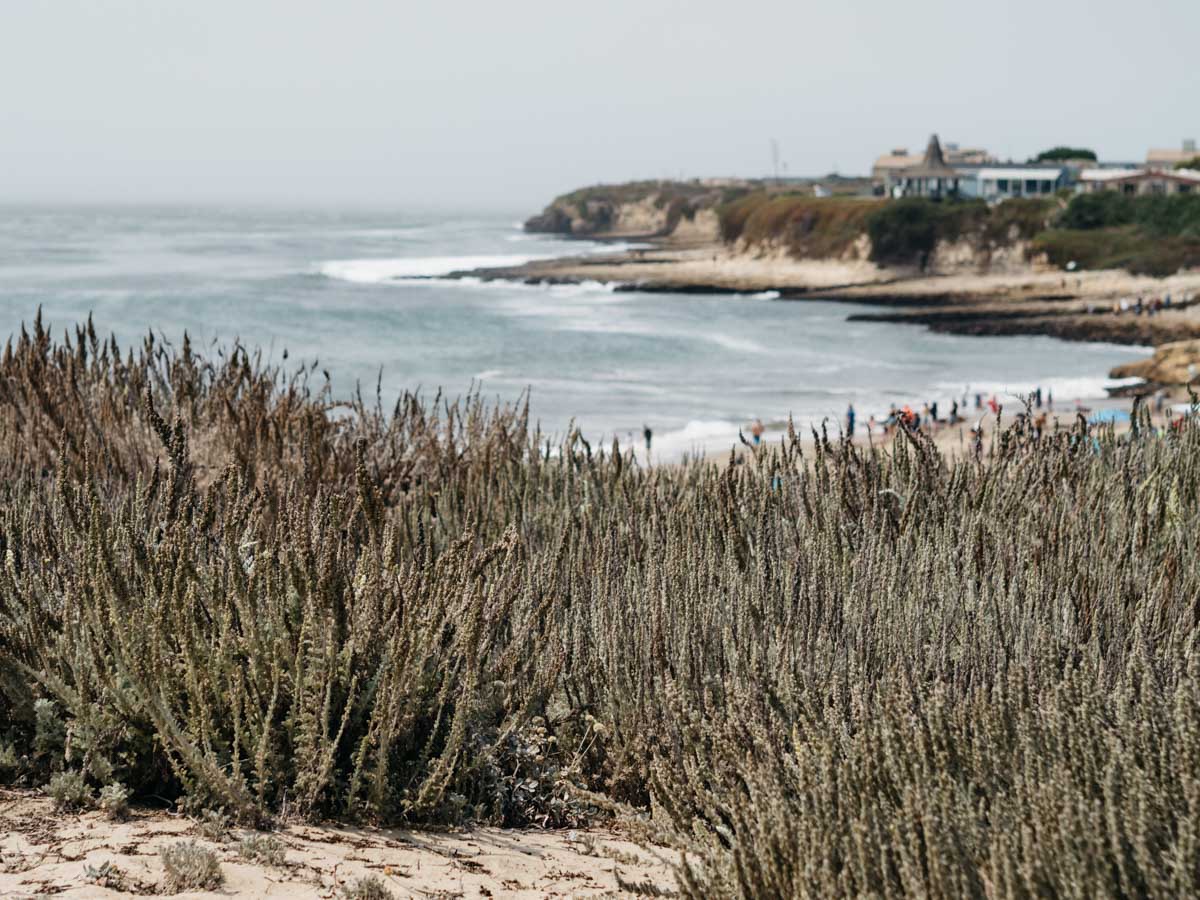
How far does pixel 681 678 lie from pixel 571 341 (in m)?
41.1

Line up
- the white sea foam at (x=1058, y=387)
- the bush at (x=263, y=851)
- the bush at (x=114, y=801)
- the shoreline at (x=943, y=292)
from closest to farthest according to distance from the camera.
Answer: the bush at (x=263, y=851), the bush at (x=114, y=801), the white sea foam at (x=1058, y=387), the shoreline at (x=943, y=292)

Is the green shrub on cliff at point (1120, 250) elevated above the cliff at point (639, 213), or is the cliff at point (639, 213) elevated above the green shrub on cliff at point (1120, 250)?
the cliff at point (639, 213)

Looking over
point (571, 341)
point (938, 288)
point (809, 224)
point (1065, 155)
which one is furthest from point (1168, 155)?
point (571, 341)

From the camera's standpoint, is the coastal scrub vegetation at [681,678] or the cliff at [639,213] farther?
the cliff at [639,213]

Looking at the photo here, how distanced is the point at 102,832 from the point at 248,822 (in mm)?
350

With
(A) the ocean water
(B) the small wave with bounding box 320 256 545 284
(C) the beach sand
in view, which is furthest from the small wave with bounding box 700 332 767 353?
(C) the beach sand

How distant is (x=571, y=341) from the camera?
44750 millimetres

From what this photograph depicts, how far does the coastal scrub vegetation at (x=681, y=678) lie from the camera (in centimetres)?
285

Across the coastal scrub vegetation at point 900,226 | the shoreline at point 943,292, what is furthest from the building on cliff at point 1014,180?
the shoreline at point 943,292

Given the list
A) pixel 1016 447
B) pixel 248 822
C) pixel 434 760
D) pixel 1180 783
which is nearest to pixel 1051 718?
pixel 1180 783

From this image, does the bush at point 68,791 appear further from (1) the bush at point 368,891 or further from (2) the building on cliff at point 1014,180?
(2) the building on cliff at point 1014,180

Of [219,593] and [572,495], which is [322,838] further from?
[572,495]

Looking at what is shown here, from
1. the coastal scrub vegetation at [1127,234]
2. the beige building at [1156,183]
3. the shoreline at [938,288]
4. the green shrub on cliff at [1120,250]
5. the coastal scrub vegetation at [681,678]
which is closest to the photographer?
the coastal scrub vegetation at [681,678]

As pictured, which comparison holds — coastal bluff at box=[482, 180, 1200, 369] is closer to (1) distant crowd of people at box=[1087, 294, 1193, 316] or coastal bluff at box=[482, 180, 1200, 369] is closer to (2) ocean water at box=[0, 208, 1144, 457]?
(1) distant crowd of people at box=[1087, 294, 1193, 316]
